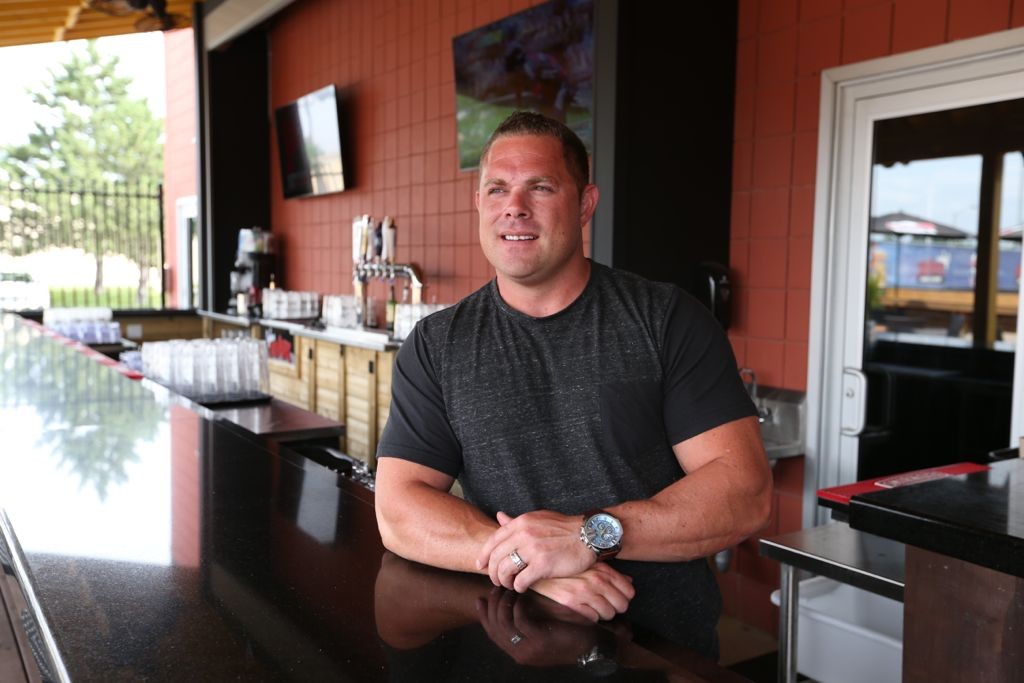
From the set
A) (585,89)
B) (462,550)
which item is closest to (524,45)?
(585,89)

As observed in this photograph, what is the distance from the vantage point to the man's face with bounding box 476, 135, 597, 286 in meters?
1.49

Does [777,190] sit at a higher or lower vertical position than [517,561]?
higher

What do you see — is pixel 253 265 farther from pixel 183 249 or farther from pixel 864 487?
pixel 183 249

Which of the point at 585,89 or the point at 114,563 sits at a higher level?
the point at 585,89

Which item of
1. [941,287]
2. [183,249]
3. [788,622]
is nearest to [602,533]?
[788,622]

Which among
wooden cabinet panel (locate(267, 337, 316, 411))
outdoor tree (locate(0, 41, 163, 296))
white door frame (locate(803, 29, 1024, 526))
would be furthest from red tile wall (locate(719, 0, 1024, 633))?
outdoor tree (locate(0, 41, 163, 296))

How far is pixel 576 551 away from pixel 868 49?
92.0 inches

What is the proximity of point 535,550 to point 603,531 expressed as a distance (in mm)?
126

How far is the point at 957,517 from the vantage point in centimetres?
127

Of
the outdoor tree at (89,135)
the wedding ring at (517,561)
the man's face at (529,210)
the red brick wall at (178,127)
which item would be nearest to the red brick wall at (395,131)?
the man's face at (529,210)

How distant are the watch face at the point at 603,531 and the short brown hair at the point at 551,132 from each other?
596mm

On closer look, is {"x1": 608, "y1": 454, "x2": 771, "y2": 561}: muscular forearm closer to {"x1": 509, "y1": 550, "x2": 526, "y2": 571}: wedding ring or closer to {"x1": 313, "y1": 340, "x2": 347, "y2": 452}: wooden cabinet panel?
{"x1": 509, "y1": 550, "x2": 526, "y2": 571}: wedding ring

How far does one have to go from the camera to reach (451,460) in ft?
4.98

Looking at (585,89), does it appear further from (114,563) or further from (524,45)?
(114,563)
